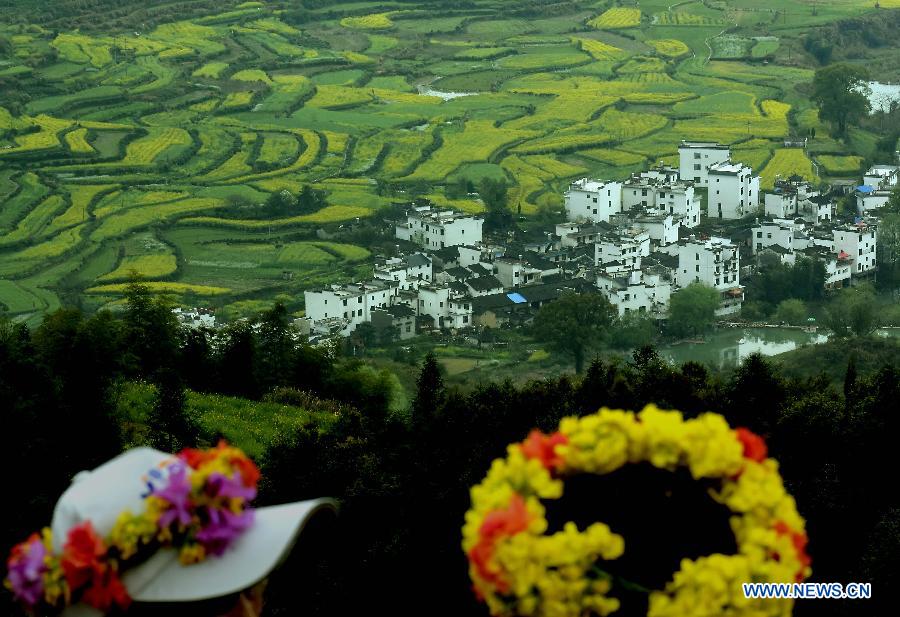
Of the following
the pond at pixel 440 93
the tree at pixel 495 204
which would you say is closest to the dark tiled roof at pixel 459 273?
the tree at pixel 495 204

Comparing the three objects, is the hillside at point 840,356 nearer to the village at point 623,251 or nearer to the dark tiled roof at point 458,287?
the village at point 623,251

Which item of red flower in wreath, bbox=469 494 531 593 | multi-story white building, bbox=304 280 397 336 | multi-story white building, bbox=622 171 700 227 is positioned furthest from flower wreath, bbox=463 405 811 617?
multi-story white building, bbox=622 171 700 227

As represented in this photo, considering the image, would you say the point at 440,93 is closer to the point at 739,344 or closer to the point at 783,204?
the point at 783,204

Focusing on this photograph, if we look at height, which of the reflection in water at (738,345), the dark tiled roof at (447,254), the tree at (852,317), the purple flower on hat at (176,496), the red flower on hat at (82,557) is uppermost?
the purple flower on hat at (176,496)

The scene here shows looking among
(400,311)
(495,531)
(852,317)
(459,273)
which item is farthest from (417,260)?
(495,531)

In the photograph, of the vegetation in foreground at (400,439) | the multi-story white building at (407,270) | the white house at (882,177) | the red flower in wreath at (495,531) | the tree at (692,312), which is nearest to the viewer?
the red flower in wreath at (495,531)

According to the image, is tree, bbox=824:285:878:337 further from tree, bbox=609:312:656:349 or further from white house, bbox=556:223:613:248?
white house, bbox=556:223:613:248

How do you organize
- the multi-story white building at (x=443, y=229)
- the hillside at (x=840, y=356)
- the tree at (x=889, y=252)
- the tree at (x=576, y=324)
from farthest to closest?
the multi-story white building at (x=443, y=229) < the tree at (x=889, y=252) < the tree at (x=576, y=324) < the hillside at (x=840, y=356)
